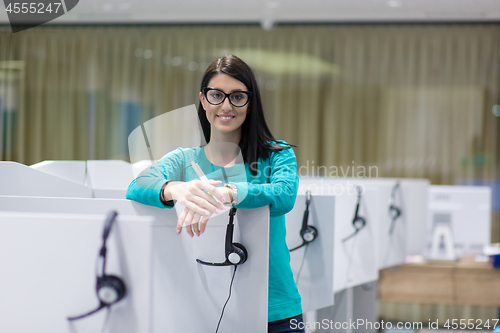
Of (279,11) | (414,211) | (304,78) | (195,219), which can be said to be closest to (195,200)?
(195,219)

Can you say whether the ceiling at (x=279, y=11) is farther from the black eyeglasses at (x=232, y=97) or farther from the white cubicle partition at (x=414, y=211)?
the black eyeglasses at (x=232, y=97)

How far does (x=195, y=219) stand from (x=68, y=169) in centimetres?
95

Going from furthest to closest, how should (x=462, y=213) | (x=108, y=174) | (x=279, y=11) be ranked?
(x=279, y=11) < (x=462, y=213) < (x=108, y=174)

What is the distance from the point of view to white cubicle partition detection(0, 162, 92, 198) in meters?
1.14

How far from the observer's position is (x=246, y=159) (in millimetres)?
944

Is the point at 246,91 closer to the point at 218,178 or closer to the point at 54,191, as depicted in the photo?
the point at 218,178

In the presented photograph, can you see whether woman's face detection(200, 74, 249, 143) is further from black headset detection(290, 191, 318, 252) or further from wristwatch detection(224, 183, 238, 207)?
black headset detection(290, 191, 318, 252)

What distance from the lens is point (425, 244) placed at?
2.41 metres

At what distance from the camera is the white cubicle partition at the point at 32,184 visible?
44.8 inches

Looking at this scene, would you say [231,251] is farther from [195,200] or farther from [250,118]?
[250,118]

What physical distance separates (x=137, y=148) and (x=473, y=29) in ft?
11.5

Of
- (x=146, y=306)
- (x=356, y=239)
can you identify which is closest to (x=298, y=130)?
(x=356, y=239)

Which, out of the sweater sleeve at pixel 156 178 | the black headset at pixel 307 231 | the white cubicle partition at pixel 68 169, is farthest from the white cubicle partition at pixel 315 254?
the white cubicle partition at pixel 68 169

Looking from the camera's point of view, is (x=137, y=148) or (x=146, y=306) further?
(x=137, y=148)
